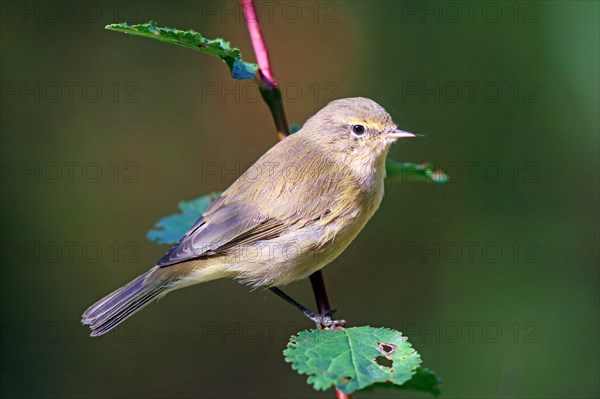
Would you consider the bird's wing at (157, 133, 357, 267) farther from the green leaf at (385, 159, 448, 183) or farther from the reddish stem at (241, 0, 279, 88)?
the reddish stem at (241, 0, 279, 88)

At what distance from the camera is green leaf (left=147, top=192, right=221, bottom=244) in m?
3.17

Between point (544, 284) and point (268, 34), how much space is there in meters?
2.67

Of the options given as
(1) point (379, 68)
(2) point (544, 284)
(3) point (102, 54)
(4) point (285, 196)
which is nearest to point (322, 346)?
(4) point (285, 196)

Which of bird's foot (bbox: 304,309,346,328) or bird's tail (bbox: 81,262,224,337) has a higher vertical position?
bird's tail (bbox: 81,262,224,337)

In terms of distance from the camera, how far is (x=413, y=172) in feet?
9.15

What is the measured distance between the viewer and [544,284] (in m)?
4.71

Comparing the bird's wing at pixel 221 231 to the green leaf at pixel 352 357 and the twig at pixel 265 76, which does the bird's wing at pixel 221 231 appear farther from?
the green leaf at pixel 352 357

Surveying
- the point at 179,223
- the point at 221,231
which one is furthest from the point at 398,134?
the point at 179,223

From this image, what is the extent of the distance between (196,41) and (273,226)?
1.15 metres

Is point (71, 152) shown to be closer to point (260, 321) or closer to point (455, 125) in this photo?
point (260, 321)

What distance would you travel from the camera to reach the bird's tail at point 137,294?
2.97m

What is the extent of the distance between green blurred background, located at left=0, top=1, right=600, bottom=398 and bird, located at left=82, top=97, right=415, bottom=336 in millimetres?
1787

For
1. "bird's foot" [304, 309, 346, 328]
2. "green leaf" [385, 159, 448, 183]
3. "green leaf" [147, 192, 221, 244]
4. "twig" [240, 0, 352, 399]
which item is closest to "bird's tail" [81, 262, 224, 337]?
"green leaf" [147, 192, 221, 244]

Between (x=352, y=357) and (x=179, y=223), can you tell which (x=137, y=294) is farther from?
(x=352, y=357)
